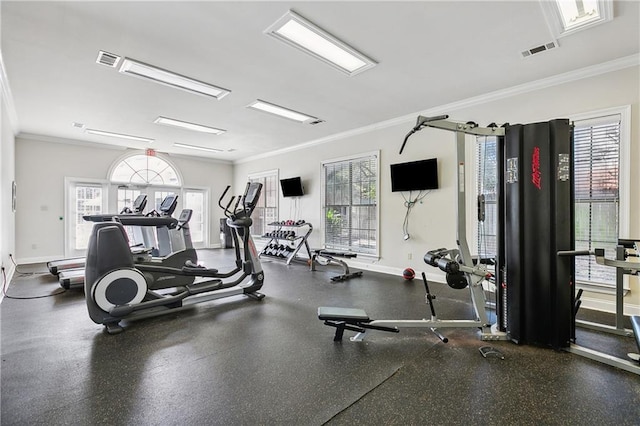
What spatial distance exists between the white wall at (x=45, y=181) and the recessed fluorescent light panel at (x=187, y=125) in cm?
330

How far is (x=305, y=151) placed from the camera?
7578 mm

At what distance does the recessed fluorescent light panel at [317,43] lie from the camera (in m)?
2.75

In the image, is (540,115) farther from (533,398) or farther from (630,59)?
(533,398)

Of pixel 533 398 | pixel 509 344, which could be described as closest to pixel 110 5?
pixel 533 398

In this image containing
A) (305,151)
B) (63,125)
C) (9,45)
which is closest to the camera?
(9,45)

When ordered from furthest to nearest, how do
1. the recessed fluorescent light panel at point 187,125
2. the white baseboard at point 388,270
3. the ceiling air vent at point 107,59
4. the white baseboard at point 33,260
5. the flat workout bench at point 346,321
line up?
the white baseboard at point 33,260 < the recessed fluorescent light panel at point 187,125 < the white baseboard at point 388,270 < the ceiling air vent at point 107,59 < the flat workout bench at point 346,321

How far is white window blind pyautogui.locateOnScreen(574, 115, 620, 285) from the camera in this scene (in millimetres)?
3471

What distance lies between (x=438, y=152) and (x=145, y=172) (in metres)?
7.97

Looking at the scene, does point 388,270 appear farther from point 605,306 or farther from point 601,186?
point 601,186

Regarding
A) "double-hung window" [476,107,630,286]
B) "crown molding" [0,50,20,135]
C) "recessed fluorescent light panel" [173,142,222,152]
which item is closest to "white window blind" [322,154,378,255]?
"double-hung window" [476,107,630,286]

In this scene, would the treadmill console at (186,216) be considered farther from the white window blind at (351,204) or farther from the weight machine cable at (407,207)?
the weight machine cable at (407,207)

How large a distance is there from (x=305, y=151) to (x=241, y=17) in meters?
4.95

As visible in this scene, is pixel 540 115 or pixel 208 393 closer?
pixel 208 393

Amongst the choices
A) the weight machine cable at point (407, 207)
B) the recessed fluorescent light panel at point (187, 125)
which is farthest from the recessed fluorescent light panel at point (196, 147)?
the weight machine cable at point (407, 207)
